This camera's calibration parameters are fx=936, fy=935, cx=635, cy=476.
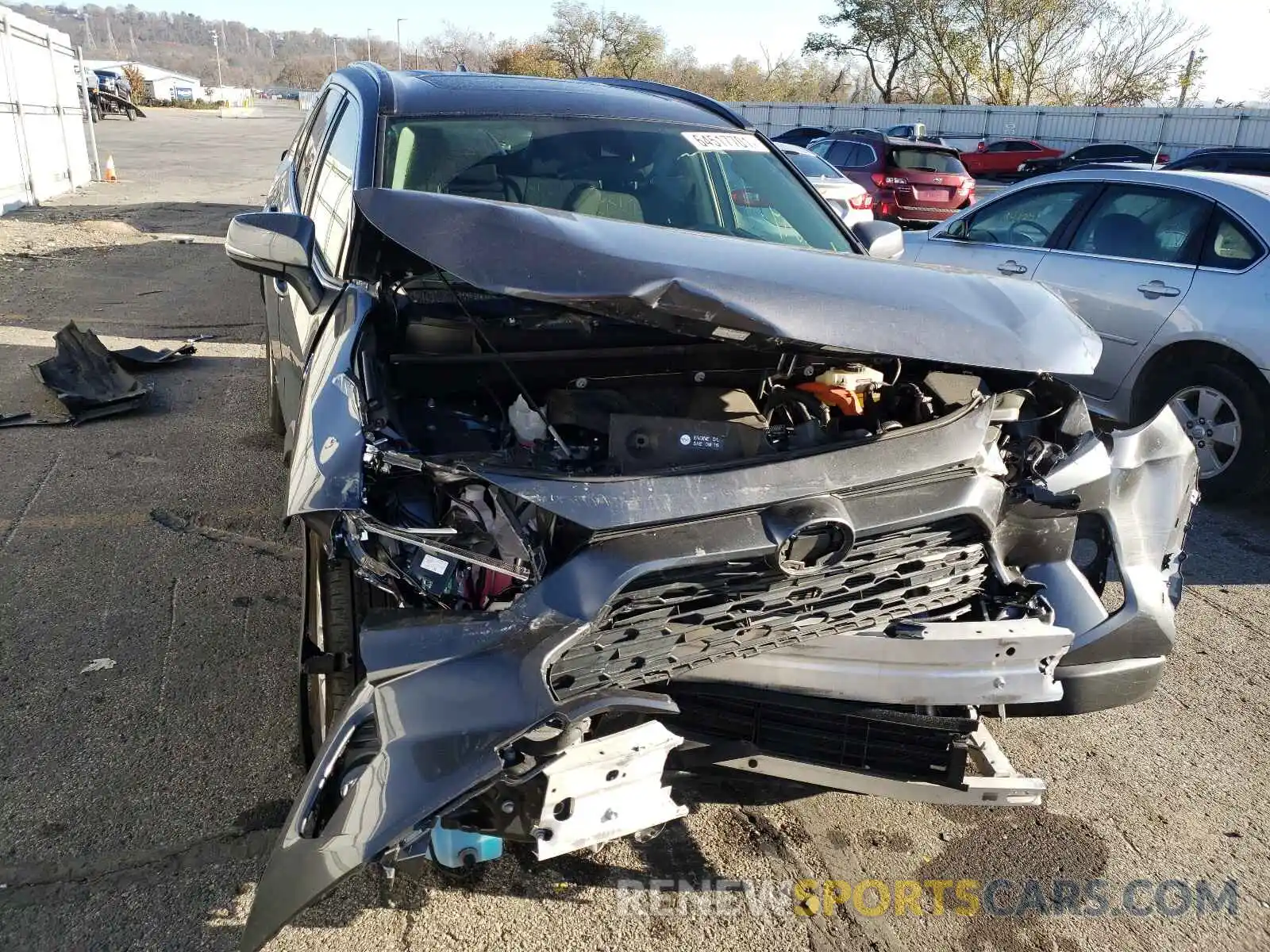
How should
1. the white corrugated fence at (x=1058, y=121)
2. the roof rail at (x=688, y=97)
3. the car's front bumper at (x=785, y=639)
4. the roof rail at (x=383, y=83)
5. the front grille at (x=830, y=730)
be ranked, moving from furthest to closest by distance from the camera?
1. the white corrugated fence at (x=1058, y=121)
2. the roof rail at (x=688, y=97)
3. the roof rail at (x=383, y=83)
4. the front grille at (x=830, y=730)
5. the car's front bumper at (x=785, y=639)

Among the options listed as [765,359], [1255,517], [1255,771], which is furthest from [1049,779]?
[1255,517]

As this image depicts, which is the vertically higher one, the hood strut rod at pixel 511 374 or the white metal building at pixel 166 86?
the white metal building at pixel 166 86

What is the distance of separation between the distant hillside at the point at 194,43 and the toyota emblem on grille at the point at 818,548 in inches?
4774

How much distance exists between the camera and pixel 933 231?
21.9ft

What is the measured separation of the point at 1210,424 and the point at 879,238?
2392mm

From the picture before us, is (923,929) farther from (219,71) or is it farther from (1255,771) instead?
(219,71)

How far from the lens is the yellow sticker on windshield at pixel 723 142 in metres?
3.78

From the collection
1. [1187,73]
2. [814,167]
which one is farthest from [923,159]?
[1187,73]

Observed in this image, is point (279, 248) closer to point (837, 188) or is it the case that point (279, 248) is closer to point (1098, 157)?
point (837, 188)

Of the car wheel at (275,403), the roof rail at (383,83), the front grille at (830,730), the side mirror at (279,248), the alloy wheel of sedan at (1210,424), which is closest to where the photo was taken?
the front grille at (830,730)

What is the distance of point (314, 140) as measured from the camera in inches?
182

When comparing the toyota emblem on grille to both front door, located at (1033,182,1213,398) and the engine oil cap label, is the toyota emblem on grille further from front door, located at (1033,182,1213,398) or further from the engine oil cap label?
front door, located at (1033,182,1213,398)

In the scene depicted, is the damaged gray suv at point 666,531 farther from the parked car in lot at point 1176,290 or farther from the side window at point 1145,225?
the side window at point 1145,225

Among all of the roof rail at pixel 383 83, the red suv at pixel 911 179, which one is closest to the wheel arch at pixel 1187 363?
the roof rail at pixel 383 83
